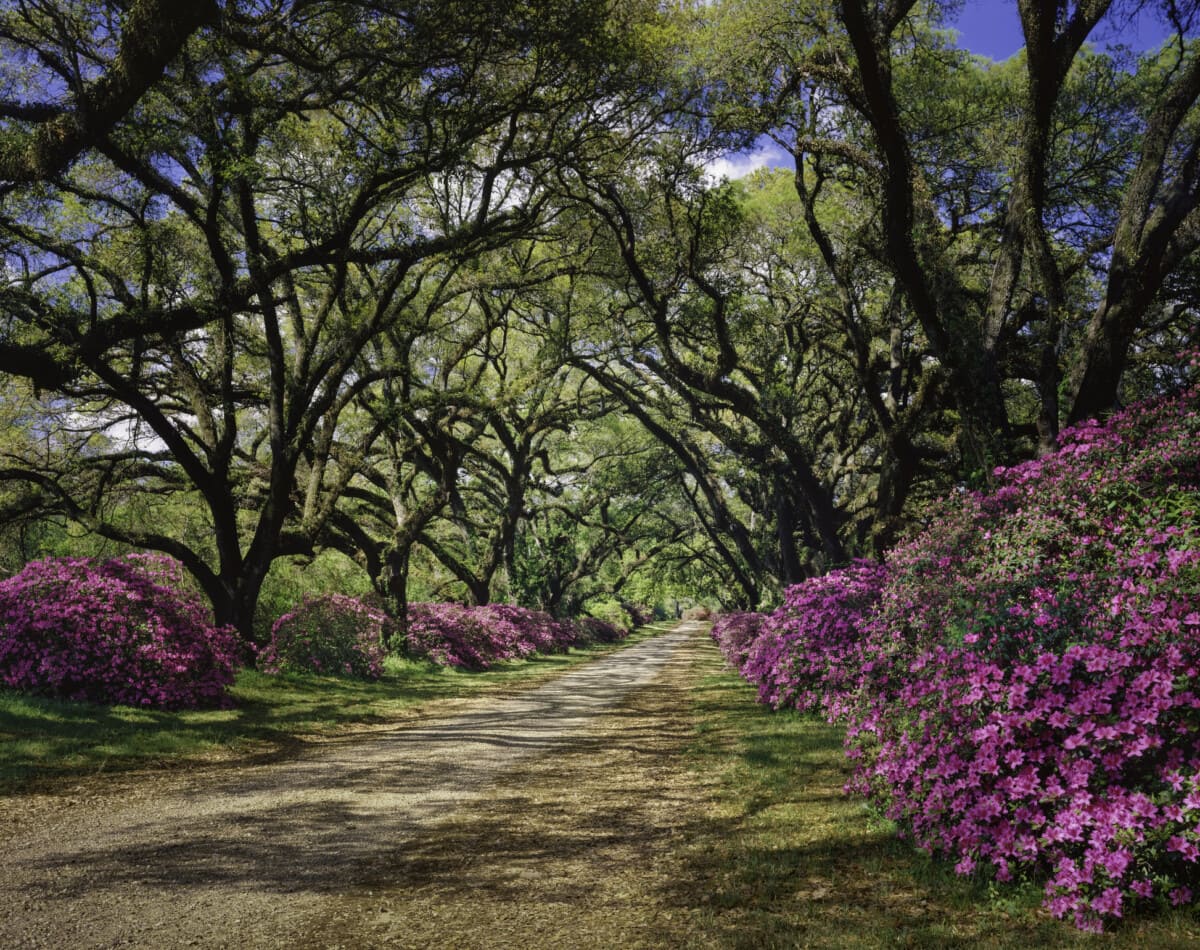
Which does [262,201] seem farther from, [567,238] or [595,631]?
[595,631]

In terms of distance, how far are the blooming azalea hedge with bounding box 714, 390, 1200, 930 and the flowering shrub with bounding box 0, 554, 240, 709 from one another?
30.5 feet

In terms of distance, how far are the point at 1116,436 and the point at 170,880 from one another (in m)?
8.83

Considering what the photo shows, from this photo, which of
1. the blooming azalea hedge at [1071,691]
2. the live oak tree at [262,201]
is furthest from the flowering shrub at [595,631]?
the blooming azalea hedge at [1071,691]

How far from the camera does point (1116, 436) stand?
24.4 feet

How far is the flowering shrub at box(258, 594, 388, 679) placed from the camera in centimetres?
1520

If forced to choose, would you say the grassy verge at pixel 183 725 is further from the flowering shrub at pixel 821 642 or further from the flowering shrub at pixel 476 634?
the flowering shrub at pixel 821 642

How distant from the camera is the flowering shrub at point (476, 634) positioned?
20750 millimetres

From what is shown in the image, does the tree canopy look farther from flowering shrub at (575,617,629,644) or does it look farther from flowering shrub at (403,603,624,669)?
flowering shrub at (575,617,629,644)

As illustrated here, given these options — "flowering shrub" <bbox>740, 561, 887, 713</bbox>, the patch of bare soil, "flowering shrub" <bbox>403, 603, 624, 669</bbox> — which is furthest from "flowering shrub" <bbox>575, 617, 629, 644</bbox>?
the patch of bare soil

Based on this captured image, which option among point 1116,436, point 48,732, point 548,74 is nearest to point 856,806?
point 1116,436

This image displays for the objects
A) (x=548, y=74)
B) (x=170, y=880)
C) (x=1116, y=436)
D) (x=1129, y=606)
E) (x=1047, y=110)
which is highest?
(x=548, y=74)

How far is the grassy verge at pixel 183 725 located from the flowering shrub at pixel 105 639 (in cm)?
37

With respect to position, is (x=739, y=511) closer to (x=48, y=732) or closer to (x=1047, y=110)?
(x=1047, y=110)

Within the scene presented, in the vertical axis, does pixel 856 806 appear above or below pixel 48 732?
below
